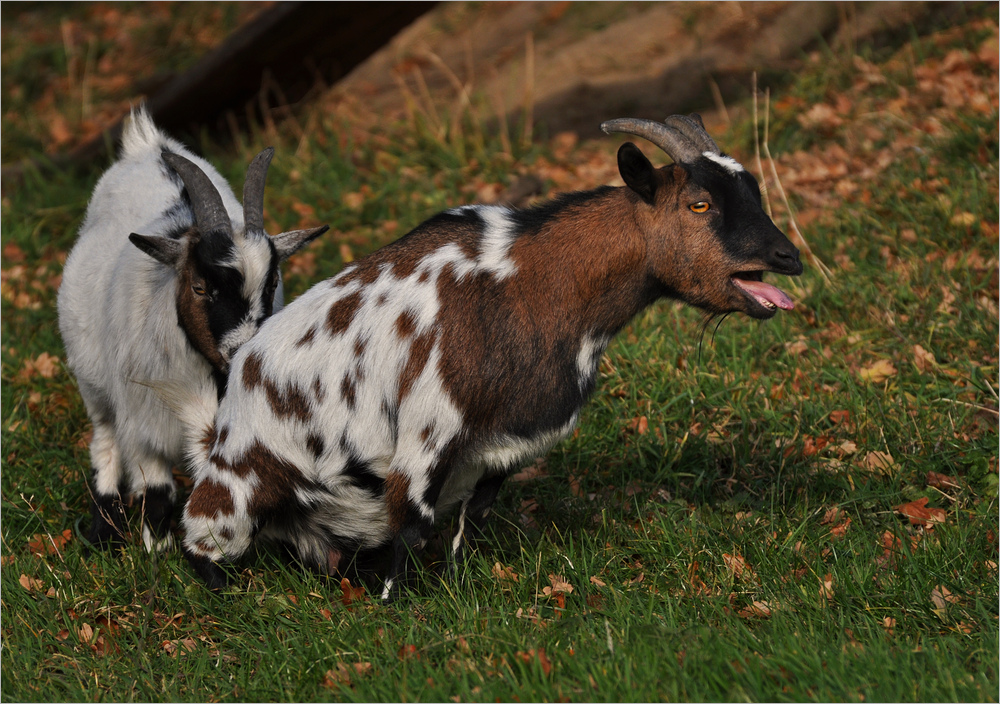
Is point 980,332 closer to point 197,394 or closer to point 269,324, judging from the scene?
point 269,324

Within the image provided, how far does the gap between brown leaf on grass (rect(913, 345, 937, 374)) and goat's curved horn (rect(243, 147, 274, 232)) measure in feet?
12.3

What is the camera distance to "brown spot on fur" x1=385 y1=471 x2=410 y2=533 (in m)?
3.88

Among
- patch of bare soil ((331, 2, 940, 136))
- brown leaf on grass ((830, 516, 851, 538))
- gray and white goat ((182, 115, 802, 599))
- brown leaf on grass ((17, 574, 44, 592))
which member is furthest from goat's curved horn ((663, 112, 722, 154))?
patch of bare soil ((331, 2, 940, 136))

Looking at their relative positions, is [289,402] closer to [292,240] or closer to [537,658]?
[292,240]

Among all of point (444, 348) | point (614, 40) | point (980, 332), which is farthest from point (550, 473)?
point (614, 40)

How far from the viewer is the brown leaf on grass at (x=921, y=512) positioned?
4.42 m

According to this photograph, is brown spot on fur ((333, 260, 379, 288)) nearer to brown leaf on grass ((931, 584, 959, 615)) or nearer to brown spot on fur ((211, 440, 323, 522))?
brown spot on fur ((211, 440, 323, 522))

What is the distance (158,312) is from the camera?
4.83 meters

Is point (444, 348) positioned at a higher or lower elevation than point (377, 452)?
higher

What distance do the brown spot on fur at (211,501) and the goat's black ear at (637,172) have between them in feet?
7.14

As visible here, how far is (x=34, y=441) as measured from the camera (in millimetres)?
5609

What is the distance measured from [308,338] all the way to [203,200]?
118 centimetres

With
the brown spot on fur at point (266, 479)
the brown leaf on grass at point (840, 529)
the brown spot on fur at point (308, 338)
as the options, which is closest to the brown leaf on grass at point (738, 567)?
the brown leaf on grass at point (840, 529)

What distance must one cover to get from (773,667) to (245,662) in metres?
2.08
